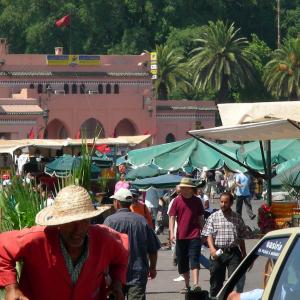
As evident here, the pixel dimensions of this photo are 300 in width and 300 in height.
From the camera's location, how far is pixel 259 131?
13117 millimetres

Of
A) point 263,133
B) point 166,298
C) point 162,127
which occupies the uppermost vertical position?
point 263,133

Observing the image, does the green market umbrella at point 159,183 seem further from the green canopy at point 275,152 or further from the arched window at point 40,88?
the arched window at point 40,88

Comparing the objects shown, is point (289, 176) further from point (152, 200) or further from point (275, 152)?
point (152, 200)

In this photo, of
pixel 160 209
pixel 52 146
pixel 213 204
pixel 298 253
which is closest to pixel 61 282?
pixel 298 253

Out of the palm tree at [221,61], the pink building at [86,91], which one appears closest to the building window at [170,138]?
the pink building at [86,91]

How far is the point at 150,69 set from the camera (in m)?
70.2

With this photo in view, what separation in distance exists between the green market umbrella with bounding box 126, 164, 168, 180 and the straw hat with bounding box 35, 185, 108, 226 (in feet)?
69.9

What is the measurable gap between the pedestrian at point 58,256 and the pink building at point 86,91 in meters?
60.0

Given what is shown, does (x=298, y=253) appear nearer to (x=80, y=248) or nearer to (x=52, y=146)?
(x=80, y=248)

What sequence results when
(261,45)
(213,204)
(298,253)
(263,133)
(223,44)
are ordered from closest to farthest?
(298,253)
(263,133)
(213,204)
(223,44)
(261,45)

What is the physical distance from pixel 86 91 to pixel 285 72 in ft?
42.1

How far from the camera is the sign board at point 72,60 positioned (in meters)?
69.0

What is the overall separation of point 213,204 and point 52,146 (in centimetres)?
631

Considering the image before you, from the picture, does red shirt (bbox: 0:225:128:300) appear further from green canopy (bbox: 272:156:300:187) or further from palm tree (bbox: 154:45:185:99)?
palm tree (bbox: 154:45:185:99)
